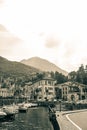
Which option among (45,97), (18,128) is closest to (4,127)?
(18,128)

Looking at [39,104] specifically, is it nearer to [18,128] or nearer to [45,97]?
[45,97]

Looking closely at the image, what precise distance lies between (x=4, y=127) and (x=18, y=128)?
3.67m

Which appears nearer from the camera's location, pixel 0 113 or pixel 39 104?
pixel 0 113

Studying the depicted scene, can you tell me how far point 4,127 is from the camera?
77.2 metres

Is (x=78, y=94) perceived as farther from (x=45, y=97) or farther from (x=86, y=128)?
(x=86, y=128)

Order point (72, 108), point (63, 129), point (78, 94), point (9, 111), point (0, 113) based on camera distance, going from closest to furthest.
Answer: point (63, 129) < point (0, 113) < point (9, 111) < point (72, 108) < point (78, 94)

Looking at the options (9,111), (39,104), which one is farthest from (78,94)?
(9,111)

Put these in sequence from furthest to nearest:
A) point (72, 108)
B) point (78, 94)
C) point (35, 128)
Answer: point (78, 94)
point (72, 108)
point (35, 128)

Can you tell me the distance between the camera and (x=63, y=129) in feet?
187

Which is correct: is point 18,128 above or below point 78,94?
below

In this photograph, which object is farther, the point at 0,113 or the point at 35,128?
the point at 0,113

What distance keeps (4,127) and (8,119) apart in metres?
15.5

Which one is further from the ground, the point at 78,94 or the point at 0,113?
the point at 78,94

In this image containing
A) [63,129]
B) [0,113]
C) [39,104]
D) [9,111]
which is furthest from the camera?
[39,104]
